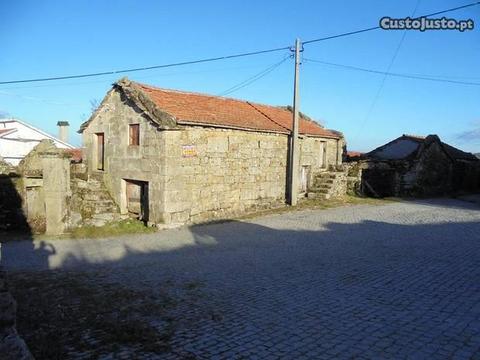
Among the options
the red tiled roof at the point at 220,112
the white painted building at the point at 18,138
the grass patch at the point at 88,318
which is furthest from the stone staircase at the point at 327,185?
the white painted building at the point at 18,138

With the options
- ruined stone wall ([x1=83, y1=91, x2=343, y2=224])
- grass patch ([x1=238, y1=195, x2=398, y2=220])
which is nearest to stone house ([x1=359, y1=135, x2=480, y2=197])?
grass patch ([x1=238, y1=195, x2=398, y2=220])

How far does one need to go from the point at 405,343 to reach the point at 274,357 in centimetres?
161

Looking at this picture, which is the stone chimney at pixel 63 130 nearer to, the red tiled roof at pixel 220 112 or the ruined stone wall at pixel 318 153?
the red tiled roof at pixel 220 112

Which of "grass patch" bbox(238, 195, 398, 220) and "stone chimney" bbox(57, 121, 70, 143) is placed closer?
"grass patch" bbox(238, 195, 398, 220)

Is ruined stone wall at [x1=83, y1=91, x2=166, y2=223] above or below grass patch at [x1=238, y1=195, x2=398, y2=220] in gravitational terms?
above

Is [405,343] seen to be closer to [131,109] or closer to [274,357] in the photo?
[274,357]

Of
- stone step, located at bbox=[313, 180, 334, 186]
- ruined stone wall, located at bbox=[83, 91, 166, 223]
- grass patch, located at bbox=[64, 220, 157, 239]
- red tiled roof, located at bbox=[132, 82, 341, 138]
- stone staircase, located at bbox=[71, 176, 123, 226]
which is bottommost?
grass patch, located at bbox=[64, 220, 157, 239]

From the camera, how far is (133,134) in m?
15.7

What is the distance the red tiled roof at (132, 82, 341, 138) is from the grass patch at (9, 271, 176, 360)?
26.5 feet

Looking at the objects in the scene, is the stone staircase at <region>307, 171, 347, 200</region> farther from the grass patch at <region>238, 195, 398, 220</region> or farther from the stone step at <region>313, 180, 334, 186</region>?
the grass patch at <region>238, 195, 398, 220</region>

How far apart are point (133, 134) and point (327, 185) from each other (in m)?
10.8

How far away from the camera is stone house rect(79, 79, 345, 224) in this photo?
14367 mm

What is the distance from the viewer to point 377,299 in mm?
6469

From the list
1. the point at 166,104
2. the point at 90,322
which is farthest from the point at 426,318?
the point at 166,104
